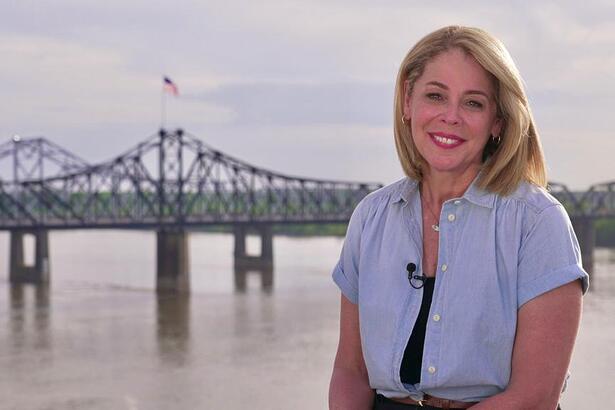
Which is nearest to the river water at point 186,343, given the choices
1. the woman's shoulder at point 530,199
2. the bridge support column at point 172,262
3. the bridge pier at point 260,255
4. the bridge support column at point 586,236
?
the bridge support column at point 172,262

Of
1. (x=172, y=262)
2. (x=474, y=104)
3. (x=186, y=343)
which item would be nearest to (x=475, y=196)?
(x=474, y=104)

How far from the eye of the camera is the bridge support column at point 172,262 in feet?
158

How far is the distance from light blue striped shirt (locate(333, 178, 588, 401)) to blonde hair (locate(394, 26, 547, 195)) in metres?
0.05

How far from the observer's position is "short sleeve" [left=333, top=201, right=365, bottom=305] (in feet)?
9.02

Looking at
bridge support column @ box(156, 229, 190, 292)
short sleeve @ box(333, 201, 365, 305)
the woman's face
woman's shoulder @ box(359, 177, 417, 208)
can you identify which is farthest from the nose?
bridge support column @ box(156, 229, 190, 292)

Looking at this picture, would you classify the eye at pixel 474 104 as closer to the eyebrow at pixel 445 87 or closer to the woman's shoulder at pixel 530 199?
the eyebrow at pixel 445 87

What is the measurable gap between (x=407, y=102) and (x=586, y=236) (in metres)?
72.2

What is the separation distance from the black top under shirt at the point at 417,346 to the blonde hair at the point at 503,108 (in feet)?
1.05

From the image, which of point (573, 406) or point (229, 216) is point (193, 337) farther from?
point (229, 216)

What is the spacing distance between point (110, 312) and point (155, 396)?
1849 centimetres

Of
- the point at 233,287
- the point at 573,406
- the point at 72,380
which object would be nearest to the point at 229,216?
the point at 233,287

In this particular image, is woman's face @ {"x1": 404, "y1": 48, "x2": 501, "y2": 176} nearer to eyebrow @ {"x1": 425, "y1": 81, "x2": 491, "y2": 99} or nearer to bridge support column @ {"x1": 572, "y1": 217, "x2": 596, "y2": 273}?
eyebrow @ {"x1": 425, "y1": 81, "x2": 491, "y2": 99}

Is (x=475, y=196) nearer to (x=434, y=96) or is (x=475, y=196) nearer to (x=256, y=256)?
(x=434, y=96)

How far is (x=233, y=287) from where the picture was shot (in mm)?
51625
